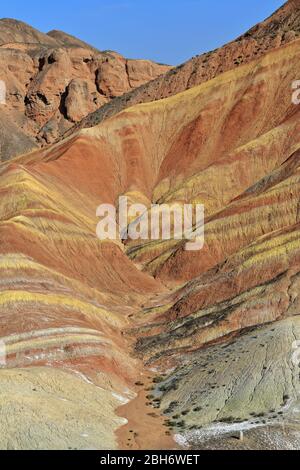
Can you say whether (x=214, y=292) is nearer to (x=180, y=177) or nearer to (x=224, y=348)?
(x=224, y=348)

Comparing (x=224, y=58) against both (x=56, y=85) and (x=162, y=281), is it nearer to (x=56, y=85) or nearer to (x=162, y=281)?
(x=162, y=281)

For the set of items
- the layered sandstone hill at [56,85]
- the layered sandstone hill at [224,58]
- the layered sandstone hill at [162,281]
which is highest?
the layered sandstone hill at [56,85]

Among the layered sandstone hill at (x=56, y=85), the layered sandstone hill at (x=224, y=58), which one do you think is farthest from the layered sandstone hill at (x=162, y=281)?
the layered sandstone hill at (x=56, y=85)

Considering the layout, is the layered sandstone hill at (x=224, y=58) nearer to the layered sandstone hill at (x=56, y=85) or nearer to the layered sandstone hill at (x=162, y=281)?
the layered sandstone hill at (x=162, y=281)

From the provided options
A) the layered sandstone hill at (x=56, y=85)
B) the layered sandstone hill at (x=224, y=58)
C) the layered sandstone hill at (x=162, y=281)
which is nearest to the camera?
the layered sandstone hill at (x=162, y=281)
